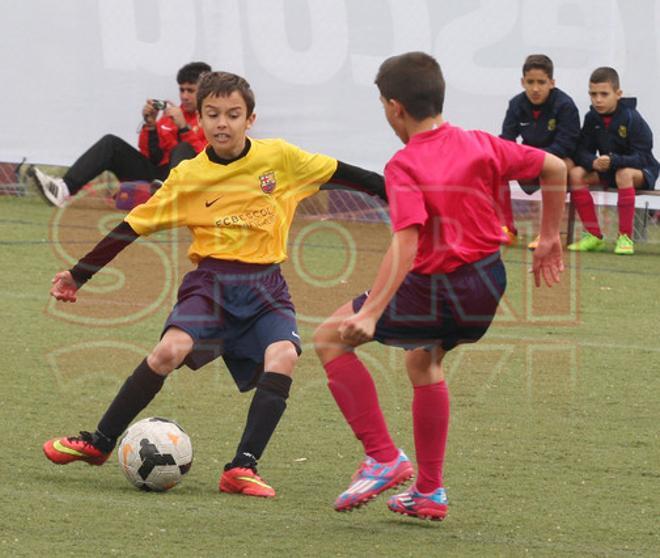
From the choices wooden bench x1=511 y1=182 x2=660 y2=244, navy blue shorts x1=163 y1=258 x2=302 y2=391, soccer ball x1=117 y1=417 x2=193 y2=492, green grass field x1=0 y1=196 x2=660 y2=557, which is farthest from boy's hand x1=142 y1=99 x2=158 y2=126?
soccer ball x1=117 y1=417 x2=193 y2=492

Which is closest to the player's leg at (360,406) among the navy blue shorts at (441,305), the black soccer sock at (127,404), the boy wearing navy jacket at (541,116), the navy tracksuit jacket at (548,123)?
the navy blue shorts at (441,305)

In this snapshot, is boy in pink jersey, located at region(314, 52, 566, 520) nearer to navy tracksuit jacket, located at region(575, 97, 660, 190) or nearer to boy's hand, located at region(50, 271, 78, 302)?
boy's hand, located at region(50, 271, 78, 302)

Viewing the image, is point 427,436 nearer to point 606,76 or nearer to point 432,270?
point 432,270

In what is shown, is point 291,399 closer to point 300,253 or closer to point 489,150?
point 489,150

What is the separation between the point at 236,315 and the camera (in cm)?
509

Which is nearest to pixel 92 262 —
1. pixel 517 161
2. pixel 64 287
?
pixel 64 287

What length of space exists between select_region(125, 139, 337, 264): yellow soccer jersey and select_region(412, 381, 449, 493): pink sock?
0.92m

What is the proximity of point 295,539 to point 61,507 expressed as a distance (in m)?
0.73

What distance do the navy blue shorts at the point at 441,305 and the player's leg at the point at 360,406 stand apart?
0.12 m

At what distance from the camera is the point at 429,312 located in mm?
4473

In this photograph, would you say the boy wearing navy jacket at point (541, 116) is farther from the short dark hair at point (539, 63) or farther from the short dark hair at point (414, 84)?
the short dark hair at point (414, 84)

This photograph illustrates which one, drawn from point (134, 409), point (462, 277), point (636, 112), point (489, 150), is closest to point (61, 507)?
point (134, 409)

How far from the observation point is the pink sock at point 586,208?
36.1ft

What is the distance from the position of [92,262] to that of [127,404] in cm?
50
